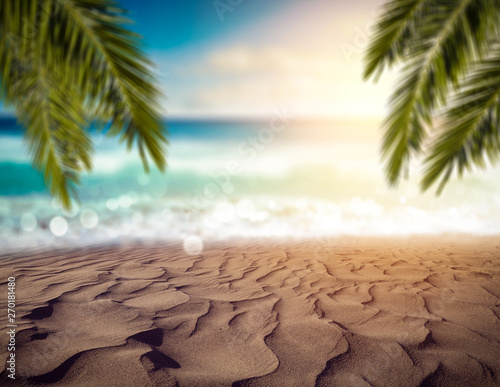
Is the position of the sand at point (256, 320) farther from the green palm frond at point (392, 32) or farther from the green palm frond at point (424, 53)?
the green palm frond at point (392, 32)

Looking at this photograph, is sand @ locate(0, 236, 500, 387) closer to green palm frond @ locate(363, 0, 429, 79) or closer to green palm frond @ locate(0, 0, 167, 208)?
green palm frond @ locate(0, 0, 167, 208)

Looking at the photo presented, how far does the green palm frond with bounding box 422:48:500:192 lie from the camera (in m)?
1.53

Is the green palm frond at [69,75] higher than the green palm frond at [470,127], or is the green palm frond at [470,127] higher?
the green palm frond at [69,75]

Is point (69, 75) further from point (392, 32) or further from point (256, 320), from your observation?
point (256, 320)

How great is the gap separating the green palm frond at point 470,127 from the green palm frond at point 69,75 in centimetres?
137

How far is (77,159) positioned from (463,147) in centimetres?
200

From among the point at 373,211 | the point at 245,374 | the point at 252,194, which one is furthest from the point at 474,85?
the point at 252,194

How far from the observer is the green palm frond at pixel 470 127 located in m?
1.53

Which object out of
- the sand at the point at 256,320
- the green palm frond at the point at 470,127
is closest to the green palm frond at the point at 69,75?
the green palm frond at the point at 470,127

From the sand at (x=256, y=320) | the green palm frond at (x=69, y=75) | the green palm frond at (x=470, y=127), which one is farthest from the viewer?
the sand at (x=256, y=320)

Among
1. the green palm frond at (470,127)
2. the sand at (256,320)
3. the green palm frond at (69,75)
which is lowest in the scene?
the sand at (256,320)

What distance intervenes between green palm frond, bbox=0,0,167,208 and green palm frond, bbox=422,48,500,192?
1.37 m

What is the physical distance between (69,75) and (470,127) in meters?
2.00

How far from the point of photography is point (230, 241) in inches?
234
